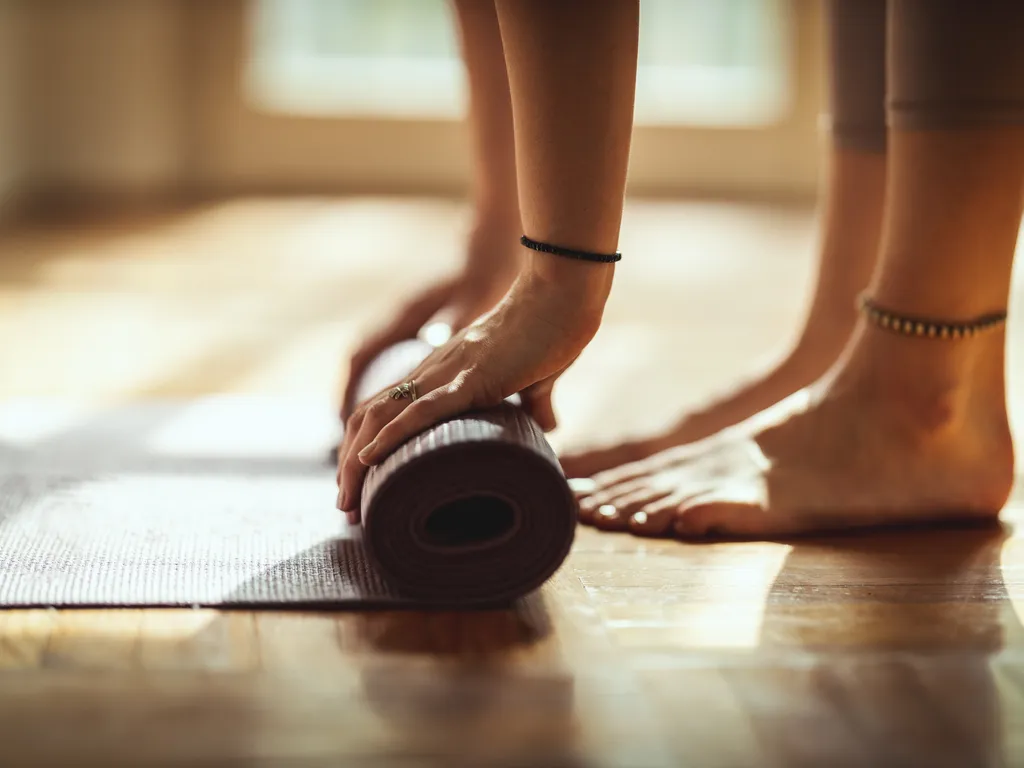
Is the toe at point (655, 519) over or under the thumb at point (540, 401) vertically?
under

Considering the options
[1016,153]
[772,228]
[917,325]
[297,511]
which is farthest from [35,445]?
[772,228]

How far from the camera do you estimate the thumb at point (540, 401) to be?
3.01ft

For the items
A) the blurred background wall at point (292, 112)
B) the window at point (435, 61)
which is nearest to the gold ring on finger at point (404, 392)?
the blurred background wall at point (292, 112)

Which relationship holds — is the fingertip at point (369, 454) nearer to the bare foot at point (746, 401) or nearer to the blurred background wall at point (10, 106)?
the bare foot at point (746, 401)

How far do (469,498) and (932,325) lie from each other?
0.45 meters

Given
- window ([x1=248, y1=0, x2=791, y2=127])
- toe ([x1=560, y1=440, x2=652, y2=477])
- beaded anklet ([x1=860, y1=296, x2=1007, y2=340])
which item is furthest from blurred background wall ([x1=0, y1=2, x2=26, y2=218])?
beaded anklet ([x1=860, y1=296, x2=1007, y2=340])

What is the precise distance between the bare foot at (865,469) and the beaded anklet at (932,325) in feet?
0.03

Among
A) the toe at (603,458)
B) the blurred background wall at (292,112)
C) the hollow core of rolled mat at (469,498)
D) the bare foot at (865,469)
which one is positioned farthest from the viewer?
the blurred background wall at (292,112)

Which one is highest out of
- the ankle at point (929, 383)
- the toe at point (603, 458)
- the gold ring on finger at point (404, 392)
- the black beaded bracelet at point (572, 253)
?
the black beaded bracelet at point (572, 253)

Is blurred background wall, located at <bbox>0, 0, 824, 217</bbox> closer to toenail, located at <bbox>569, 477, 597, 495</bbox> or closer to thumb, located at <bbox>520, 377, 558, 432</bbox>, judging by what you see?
toenail, located at <bbox>569, 477, 597, 495</bbox>

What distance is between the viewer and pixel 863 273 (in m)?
1.26

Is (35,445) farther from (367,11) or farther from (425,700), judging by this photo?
(367,11)

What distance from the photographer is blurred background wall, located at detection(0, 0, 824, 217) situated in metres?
4.48

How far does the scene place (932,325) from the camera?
3.37ft
